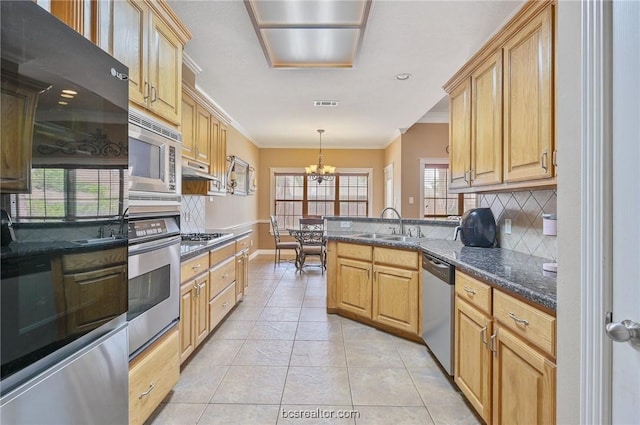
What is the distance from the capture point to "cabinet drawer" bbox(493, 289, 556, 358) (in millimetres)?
1146

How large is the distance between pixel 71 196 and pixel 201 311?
1.82m

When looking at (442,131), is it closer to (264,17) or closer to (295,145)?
(295,145)

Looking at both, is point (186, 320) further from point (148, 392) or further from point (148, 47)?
point (148, 47)

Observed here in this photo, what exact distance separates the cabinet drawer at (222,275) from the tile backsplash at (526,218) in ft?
7.88

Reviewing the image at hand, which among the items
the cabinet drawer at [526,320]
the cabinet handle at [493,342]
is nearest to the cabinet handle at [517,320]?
the cabinet drawer at [526,320]

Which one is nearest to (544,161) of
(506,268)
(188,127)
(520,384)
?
(506,268)


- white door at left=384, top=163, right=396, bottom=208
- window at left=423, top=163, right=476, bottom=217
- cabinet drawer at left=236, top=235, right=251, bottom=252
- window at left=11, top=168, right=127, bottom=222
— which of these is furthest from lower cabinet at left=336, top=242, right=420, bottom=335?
white door at left=384, top=163, right=396, bottom=208

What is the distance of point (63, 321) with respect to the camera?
35.0 inches

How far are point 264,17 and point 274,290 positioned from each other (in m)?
3.31

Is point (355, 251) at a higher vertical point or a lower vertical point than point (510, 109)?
lower

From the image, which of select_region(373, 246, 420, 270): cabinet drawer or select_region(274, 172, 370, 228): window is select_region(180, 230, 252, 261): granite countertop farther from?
select_region(274, 172, 370, 228): window

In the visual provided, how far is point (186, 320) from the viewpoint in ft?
7.32

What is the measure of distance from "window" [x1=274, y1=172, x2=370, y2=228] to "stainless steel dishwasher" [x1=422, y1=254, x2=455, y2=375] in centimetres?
527

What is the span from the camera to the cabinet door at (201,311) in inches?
94.3
